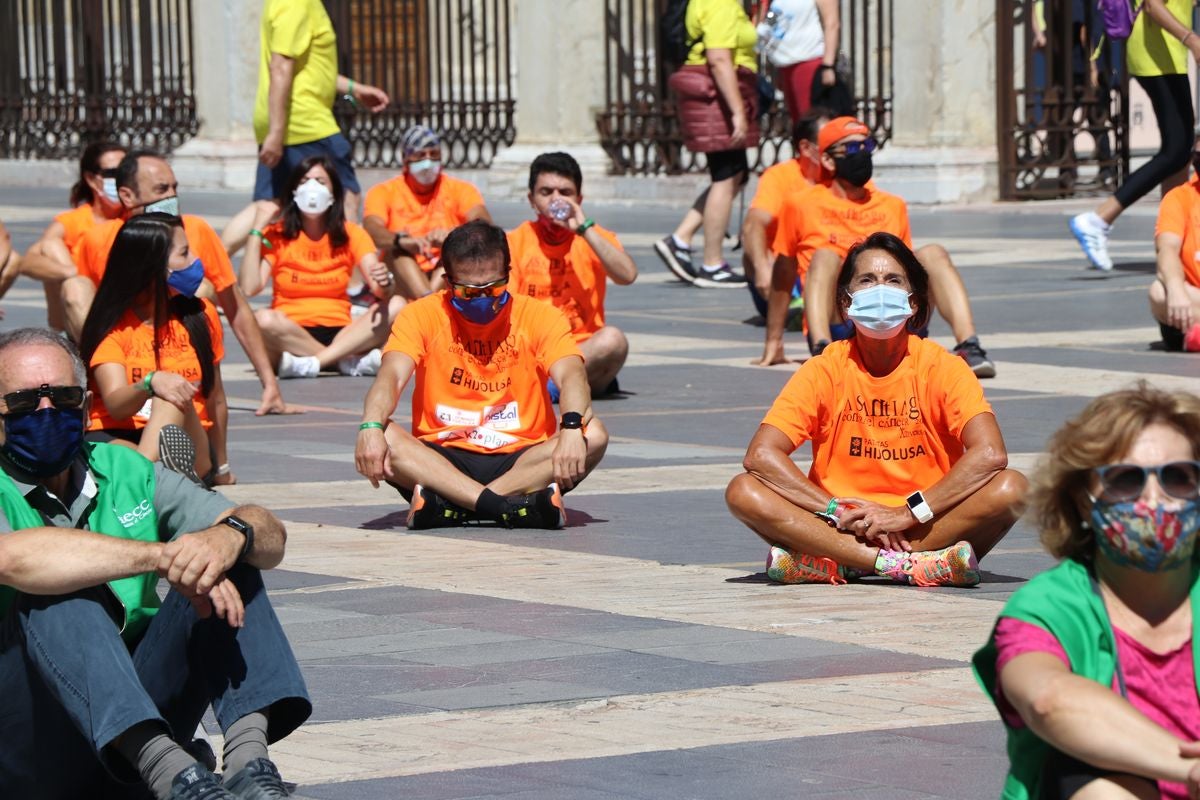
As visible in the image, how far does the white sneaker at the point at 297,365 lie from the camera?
46.6ft

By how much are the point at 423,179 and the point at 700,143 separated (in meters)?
4.10

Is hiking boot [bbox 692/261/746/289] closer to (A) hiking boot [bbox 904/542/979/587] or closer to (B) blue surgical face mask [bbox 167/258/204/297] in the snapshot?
(B) blue surgical face mask [bbox 167/258/204/297]

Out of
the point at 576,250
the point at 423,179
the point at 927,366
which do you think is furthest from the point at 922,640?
the point at 423,179

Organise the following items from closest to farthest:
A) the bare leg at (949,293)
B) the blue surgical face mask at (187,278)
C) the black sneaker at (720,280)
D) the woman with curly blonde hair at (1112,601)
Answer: the woman with curly blonde hair at (1112,601) < the blue surgical face mask at (187,278) < the bare leg at (949,293) < the black sneaker at (720,280)

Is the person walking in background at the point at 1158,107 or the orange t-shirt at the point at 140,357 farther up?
the person walking in background at the point at 1158,107

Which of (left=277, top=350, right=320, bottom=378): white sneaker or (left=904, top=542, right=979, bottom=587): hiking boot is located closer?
(left=904, top=542, right=979, bottom=587): hiking boot

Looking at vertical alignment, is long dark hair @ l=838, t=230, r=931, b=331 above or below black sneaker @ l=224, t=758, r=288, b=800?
above

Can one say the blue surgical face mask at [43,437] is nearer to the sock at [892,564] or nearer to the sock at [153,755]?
the sock at [153,755]

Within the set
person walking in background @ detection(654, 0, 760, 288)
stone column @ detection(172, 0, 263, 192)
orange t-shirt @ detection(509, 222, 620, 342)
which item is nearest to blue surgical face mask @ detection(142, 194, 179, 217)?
orange t-shirt @ detection(509, 222, 620, 342)

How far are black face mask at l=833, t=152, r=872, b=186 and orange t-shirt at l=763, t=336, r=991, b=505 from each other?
4.96 m

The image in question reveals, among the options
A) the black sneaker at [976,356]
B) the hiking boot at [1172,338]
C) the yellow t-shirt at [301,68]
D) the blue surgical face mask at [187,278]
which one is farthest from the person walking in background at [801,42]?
the blue surgical face mask at [187,278]

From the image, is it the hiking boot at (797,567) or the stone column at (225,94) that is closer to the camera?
the hiking boot at (797,567)

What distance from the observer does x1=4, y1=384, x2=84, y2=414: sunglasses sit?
5.24 meters

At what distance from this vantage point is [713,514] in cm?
935
